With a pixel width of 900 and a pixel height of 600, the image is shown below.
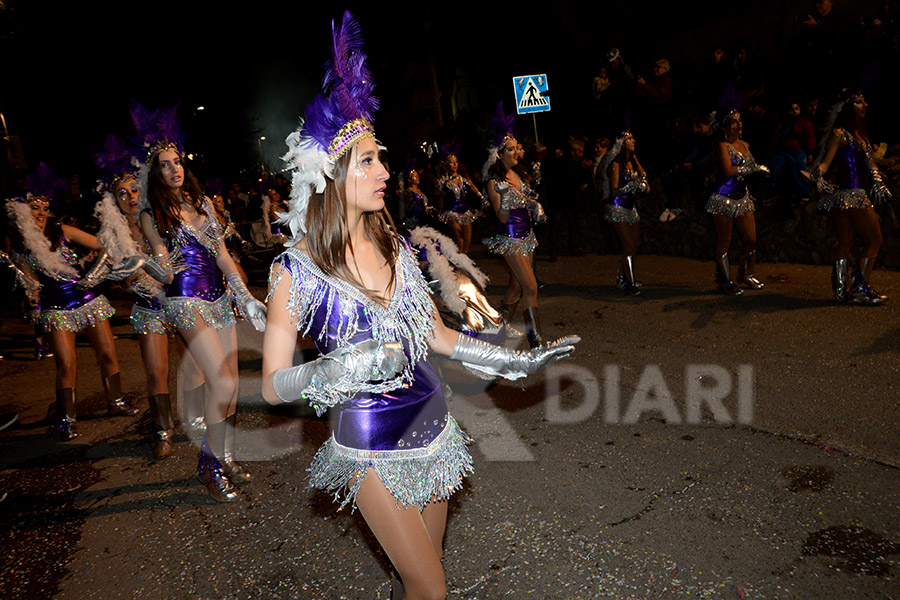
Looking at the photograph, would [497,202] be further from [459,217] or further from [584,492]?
[459,217]

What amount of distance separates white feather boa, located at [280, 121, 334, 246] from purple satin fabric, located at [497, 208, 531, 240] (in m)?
4.01

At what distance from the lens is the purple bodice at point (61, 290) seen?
5.15 m

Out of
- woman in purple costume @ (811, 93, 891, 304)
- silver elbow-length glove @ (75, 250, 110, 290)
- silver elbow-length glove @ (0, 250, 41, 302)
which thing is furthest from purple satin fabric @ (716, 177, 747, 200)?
silver elbow-length glove @ (0, 250, 41, 302)

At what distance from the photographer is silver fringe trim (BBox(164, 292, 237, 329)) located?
153 inches

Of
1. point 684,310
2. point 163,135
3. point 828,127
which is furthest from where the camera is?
point 684,310

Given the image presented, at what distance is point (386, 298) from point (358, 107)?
0.71 metres

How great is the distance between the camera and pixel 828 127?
655 cm

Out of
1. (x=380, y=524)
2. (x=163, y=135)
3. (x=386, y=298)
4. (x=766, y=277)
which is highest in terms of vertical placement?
(x=163, y=135)

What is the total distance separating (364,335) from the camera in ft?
6.53

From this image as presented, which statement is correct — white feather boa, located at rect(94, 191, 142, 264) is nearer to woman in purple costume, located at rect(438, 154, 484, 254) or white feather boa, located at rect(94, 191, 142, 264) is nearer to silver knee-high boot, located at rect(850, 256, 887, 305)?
woman in purple costume, located at rect(438, 154, 484, 254)

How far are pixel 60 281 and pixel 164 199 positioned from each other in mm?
2022

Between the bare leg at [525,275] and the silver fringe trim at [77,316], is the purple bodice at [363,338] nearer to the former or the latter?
the bare leg at [525,275]

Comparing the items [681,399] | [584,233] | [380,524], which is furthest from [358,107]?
[584,233]

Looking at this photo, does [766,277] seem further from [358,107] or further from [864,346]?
[358,107]
